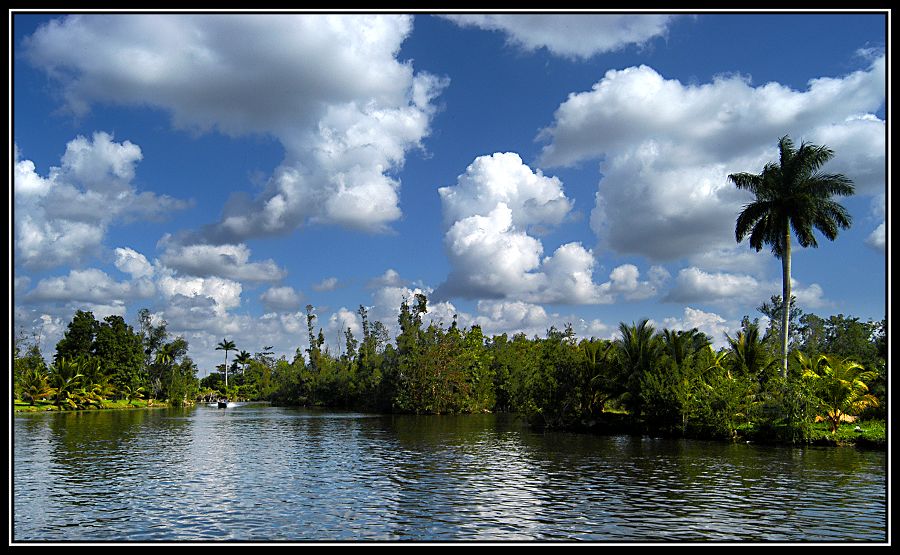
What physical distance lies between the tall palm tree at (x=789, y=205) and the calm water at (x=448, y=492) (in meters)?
16.6

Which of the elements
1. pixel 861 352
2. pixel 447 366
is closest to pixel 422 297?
pixel 447 366

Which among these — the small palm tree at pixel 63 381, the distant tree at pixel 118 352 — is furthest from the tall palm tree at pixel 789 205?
the distant tree at pixel 118 352

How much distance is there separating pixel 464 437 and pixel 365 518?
32518 millimetres

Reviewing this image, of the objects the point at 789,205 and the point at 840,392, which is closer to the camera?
the point at 840,392

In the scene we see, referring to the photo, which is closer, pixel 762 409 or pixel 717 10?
pixel 717 10

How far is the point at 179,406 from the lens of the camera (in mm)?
133250

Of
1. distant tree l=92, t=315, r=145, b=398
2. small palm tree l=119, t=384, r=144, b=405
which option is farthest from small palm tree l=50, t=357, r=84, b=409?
small palm tree l=119, t=384, r=144, b=405

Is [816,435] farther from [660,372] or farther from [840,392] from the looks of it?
[660,372]

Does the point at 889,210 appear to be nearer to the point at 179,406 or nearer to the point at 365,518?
the point at 365,518

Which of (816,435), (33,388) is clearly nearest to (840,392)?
(816,435)

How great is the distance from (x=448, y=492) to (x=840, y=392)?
27.3 m

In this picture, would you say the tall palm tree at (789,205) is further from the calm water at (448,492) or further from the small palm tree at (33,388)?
the small palm tree at (33,388)

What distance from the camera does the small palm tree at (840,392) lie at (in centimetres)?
4031

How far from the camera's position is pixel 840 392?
4009cm
